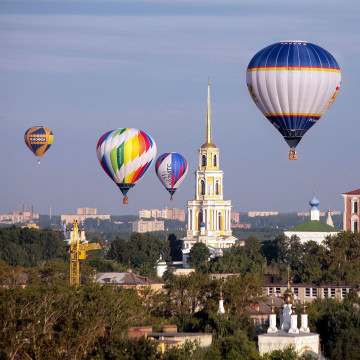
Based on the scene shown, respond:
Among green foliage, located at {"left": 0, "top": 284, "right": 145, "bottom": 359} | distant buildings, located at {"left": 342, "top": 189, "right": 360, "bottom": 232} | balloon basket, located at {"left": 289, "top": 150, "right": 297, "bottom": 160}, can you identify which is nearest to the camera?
green foliage, located at {"left": 0, "top": 284, "right": 145, "bottom": 359}

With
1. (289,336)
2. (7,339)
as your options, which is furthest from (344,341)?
(7,339)

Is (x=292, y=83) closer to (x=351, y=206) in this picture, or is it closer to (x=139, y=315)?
(x=139, y=315)

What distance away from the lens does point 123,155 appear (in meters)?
91.4

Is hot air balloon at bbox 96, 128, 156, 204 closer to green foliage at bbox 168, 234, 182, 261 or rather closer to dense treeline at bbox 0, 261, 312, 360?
dense treeline at bbox 0, 261, 312, 360

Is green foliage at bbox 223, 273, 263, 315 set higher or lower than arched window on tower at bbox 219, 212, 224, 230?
lower

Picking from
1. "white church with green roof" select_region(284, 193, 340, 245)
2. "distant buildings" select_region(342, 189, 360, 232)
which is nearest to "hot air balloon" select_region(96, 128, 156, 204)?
"white church with green roof" select_region(284, 193, 340, 245)

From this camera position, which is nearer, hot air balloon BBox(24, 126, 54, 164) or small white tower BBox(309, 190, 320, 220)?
hot air balloon BBox(24, 126, 54, 164)

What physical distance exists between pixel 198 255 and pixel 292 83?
224ft

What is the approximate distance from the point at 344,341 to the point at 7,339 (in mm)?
15797

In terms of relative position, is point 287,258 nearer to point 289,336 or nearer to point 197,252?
point 197,252

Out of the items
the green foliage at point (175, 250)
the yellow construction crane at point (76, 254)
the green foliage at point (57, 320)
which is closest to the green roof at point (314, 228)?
the green foliage at point (175, 250)

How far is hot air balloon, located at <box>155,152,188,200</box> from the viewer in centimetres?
11956

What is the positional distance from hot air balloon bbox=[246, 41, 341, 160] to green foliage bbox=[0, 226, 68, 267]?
63.2 m

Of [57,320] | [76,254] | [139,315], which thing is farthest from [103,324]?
[76,254]
